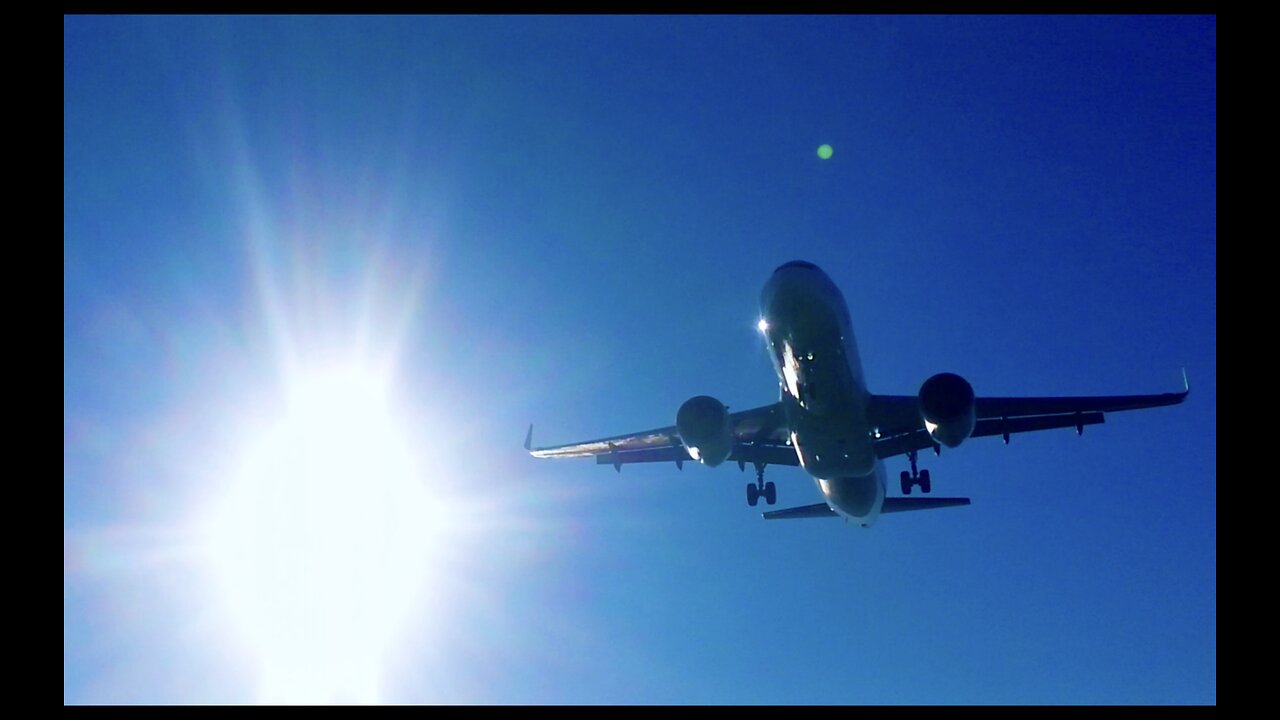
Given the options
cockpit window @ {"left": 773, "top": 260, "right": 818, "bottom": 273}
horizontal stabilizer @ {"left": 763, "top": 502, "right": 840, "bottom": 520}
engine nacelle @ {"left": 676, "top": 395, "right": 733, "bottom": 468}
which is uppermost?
cockpit window @ {"left": 773, "top": 260, "right": 818, "bottom": 273}

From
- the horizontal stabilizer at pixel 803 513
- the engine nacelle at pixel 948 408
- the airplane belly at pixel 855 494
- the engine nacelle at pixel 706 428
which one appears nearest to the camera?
the engine nacelle at pixel 948 408

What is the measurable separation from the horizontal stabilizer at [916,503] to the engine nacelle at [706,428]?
9559 millimetres

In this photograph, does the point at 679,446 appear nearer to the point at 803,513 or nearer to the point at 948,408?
the point at 803,513

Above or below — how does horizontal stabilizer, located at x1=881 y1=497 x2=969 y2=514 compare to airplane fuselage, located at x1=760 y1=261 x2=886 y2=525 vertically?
below

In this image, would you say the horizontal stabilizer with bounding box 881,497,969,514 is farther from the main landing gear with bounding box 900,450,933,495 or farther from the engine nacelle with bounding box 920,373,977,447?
the engine nacelle with bounding box 920,373,977,447

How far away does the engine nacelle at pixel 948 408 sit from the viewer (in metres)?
25.1

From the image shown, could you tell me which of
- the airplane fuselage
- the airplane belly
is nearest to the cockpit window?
the airplane fuselage

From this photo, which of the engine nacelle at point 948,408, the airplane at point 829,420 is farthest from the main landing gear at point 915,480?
the engine nacelle at point 948,408

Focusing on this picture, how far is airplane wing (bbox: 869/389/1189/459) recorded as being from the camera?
27953 mm

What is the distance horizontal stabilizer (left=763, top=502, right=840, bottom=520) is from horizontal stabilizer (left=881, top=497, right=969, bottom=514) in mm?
2412

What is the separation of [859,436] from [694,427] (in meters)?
5.95

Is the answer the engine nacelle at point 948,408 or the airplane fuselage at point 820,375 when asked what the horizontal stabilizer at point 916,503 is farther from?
the engine nacelle at point 948,408
